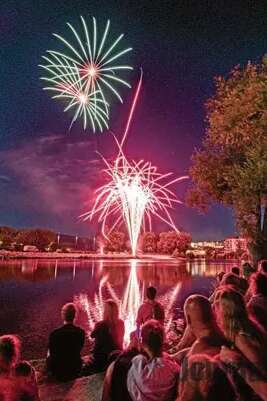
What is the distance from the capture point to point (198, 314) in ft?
13.1

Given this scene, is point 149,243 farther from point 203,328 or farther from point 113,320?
point 203,328

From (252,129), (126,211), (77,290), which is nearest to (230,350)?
(252,129)

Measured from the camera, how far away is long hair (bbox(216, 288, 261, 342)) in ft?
12.9

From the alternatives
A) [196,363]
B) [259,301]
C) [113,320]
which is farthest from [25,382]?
[113,320]

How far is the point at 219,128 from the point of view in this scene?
1984 cm

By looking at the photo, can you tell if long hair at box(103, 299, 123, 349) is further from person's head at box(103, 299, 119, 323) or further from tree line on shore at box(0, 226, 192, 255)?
tree line on shore at box(0, 226, 192, 255)

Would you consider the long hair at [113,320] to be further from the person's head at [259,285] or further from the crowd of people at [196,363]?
the person's head at [259,285]

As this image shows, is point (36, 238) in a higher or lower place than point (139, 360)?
higher

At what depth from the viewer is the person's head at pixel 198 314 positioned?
394cm

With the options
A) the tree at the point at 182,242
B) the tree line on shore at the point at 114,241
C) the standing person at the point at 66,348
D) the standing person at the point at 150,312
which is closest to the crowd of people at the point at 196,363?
the standing person at the point at 66,348

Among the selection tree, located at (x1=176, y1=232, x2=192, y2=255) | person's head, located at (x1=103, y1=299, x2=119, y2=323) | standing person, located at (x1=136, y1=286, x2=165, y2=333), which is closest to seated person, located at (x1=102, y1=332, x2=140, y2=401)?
person's head, located at (x1=103, y1=299, x2=119, y2=323)

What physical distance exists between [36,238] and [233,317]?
18633 cm

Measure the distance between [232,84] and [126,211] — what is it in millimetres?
38203

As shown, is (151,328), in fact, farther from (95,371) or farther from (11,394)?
(95,371)
